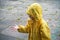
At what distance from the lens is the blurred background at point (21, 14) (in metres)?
5.80

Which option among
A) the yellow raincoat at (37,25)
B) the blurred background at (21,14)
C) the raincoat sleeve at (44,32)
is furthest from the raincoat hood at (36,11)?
the blurred background at (21,14)

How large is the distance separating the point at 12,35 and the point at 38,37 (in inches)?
93.4

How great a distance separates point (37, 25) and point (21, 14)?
14.1 ft

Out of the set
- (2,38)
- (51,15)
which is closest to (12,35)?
(2,38)

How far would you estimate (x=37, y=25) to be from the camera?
10.3ft

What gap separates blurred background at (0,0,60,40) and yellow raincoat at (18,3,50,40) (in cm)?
209

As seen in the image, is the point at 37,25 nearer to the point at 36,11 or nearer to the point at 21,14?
the point at 36,11

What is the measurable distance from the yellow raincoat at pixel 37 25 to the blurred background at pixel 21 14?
209 centimetres

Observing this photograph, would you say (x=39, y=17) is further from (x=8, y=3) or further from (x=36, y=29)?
(x=8, y=3)

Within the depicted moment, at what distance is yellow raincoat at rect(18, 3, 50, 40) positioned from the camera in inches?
119

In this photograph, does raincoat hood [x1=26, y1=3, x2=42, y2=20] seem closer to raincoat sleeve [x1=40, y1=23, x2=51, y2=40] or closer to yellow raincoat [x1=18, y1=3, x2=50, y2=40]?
yellow raincoat [x1=18, y1=3, x2=50, y2=40]

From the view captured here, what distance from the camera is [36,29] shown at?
313 cm

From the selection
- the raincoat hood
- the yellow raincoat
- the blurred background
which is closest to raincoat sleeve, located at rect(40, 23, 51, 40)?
the yellow raincoat

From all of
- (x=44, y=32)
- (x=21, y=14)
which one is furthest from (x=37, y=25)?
(x=21, y=14)
